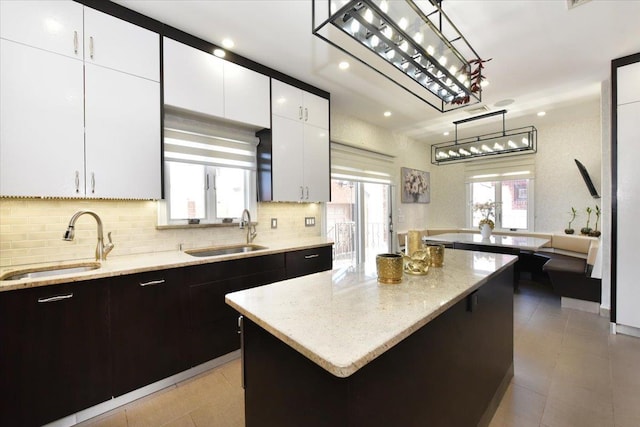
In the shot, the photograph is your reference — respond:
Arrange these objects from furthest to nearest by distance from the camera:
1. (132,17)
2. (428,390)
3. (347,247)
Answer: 1. (347,247)
2. (132,17)
3. (428,390)

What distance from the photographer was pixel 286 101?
9.96 feet

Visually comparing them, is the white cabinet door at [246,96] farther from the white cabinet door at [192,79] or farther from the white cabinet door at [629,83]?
the white cabinet door at [629,83]

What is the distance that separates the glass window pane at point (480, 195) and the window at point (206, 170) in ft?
16.7

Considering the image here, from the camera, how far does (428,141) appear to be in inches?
237

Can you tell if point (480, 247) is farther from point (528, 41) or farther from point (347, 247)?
point (528, 41)

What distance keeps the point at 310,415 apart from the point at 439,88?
6.72ft

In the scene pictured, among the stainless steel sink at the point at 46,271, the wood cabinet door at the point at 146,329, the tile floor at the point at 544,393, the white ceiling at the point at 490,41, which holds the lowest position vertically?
the tile floor at the point at 544,393

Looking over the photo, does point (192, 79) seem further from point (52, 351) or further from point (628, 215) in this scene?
point (628, 215)

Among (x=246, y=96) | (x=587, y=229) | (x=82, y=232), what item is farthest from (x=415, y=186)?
(x=82, y=232)

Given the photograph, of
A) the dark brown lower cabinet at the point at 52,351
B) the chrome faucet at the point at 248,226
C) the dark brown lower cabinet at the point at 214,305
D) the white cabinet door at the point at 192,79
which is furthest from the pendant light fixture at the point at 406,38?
the dark brown lower cabinet at the point at 52,351

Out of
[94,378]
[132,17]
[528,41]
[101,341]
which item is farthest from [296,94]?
[94,378]

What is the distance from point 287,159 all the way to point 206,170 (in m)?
0.85

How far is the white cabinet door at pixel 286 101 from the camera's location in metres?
2.94

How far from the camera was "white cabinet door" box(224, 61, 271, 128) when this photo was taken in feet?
8.52
